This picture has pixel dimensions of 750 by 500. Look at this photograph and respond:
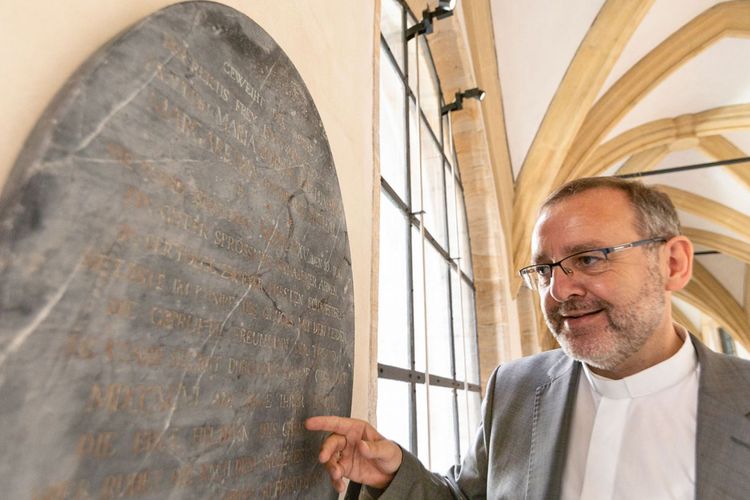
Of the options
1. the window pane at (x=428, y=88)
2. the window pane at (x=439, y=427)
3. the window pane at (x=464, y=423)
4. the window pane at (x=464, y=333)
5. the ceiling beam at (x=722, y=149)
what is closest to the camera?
the window pane at (x=439, y=427)

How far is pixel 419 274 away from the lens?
280cm

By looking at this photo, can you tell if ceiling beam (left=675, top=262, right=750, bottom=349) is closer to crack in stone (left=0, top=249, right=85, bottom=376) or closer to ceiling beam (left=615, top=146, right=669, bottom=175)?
ceiling beam (left=615, top=146, right=669, bottom=175)

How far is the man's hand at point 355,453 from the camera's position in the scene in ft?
3.47

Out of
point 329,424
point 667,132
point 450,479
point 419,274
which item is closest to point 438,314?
point 419,274

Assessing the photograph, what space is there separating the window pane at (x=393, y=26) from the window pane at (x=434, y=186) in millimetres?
625

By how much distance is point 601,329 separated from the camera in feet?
3.94

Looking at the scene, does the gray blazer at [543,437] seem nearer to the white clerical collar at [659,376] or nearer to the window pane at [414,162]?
the white clerical collar at [659,376]

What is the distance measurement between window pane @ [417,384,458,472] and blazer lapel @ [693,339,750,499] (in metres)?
1.45

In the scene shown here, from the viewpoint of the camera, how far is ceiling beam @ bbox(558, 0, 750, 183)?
5.82 meters

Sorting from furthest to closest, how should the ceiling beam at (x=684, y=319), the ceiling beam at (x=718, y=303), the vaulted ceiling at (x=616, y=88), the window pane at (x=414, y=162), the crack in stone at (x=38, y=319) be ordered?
the ceiling beam at (x=684, y=319), the ceiling beam at (x=718, y=303), the vaulted ceiling at (x=616, y=88), the window pane at (x=414, y=162), the crack in stone at (x=38, y=319)

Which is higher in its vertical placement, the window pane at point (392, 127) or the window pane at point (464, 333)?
the window pane at point (392, 127)

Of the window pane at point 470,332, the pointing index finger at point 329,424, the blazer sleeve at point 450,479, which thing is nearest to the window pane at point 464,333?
the window pane at point 470,332

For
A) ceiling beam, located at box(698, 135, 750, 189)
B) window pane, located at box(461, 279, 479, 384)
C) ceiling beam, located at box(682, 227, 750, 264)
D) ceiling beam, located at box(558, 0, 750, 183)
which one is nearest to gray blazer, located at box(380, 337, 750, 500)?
window pane, located at box(461, 279, 479, 384)

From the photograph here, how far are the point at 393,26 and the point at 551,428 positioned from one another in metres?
2.59
